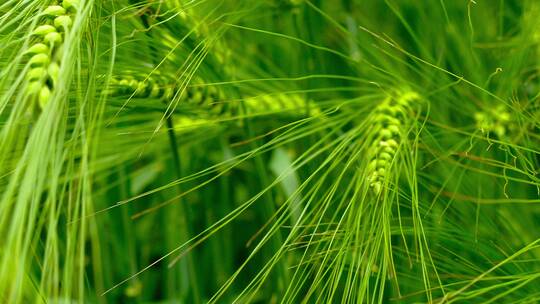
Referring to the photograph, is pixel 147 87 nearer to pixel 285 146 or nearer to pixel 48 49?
pixel 48 49

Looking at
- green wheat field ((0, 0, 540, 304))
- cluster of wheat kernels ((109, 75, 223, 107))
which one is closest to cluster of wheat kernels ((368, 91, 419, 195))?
green wheat field ((0, 0, 540, 304))

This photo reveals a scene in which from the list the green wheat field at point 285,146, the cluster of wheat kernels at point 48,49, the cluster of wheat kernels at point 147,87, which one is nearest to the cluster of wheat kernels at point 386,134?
the green wheat field at point 285,146

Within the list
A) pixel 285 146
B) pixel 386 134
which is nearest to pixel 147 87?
pixel 386 134

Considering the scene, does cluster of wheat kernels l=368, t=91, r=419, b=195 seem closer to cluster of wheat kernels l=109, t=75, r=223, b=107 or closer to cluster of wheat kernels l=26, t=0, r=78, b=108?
cluster of wheat kernels l=109, t=75, r=223, b=107

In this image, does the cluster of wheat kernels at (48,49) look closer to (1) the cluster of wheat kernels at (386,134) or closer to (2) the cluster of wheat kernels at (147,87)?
(2) the cluster of wheat kernels at (147,87)

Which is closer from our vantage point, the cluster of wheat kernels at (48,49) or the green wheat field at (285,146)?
the cluster of wheat kernels at (48,49)

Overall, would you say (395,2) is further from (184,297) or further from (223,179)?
(184,297)
